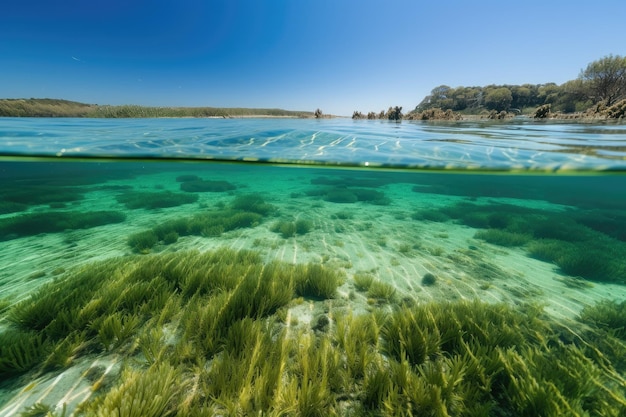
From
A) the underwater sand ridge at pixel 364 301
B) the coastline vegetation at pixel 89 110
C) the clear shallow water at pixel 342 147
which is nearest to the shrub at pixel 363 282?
the underwater sand ridge at pixel 364 301

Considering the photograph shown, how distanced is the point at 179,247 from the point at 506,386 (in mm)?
8193

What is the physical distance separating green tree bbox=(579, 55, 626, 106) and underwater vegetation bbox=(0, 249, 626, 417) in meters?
41.6

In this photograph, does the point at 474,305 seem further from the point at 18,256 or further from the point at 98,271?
the point at 18,256

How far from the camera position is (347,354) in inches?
122

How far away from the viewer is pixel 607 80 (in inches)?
1141

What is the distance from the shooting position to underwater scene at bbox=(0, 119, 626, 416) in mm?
2539

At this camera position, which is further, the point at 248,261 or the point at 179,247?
the point at 179,247

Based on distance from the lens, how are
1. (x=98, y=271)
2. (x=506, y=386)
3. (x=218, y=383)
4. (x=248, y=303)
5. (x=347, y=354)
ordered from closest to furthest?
(x=218, y=383)
(x=506, y=386)
(x=347, y=354)
(x=248, y=303)
(x=98, y=271)

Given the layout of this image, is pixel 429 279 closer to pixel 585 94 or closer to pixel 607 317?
pixel 607 317

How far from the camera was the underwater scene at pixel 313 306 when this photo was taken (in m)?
2.54

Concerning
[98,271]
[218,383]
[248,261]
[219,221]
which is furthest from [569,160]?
[98,271]

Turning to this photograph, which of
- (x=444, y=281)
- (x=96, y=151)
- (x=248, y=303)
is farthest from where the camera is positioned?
(x=96, y=151)

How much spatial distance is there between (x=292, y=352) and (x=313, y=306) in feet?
3.95

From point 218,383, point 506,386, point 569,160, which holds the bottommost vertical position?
point 506,386
